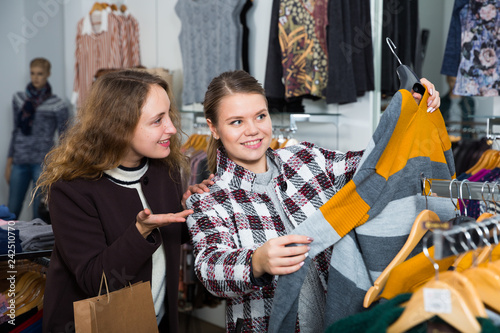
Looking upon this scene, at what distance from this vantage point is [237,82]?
1.56m

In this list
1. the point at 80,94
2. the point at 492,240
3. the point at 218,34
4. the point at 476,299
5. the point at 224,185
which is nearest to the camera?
the point at 476,299

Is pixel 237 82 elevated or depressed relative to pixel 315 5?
depressed

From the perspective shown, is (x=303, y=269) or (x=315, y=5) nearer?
(x=303, y=269)

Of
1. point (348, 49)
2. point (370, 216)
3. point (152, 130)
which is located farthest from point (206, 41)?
point (370, 216)

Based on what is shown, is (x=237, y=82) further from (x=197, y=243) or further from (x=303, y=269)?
(x=303, y=269)

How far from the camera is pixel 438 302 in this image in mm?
846

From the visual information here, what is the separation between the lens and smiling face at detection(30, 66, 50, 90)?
5098 mm

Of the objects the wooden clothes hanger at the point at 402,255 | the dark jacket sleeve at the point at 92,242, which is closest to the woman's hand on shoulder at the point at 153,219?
the dark jacket sleeve at the point at 92,242

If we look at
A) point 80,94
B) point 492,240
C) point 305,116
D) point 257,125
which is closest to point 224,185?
point 257,125

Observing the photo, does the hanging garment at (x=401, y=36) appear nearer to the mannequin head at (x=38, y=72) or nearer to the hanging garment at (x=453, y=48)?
the hanging garment at (x=453, y=48)

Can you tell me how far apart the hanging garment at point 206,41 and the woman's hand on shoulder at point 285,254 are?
8.50ft

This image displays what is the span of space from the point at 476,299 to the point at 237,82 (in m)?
0.96

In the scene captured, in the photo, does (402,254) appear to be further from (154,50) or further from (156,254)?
(154,50)

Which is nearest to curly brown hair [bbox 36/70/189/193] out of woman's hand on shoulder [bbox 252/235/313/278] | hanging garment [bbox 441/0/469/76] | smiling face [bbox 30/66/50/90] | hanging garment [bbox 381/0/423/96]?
woman's hand on shoulder [bbox 252/235/313/278]
